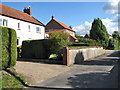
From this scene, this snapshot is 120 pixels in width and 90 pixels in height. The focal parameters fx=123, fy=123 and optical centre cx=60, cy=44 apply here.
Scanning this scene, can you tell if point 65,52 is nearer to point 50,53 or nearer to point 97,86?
point 50,53

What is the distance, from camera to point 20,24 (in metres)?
21.5

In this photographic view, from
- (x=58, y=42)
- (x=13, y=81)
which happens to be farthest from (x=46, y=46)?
(x=13, y=81)

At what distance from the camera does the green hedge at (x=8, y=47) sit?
7332mm

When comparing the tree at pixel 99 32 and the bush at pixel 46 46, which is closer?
the bush at pixel 46 46

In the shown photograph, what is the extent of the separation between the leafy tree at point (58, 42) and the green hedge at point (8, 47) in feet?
15.8

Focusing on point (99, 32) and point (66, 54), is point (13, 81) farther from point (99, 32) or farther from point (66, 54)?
point (99, 32)

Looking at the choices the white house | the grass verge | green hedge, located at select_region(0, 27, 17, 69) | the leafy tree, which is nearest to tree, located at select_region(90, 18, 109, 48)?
the white house

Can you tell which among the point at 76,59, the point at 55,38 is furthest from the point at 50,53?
the point at 76,59

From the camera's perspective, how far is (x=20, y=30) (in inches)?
845

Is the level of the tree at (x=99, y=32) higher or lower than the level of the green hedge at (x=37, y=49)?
higher

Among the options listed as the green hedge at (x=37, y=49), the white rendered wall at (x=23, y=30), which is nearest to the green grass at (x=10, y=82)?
the green hedge at (x=37, y=49)

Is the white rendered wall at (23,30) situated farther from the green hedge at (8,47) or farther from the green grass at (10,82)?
the green grass at (10,82)

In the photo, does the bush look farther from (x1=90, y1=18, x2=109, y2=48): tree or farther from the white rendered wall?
(x1=90, y1=18, x2=109, y2=48): tree

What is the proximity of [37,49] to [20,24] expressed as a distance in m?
9.83
